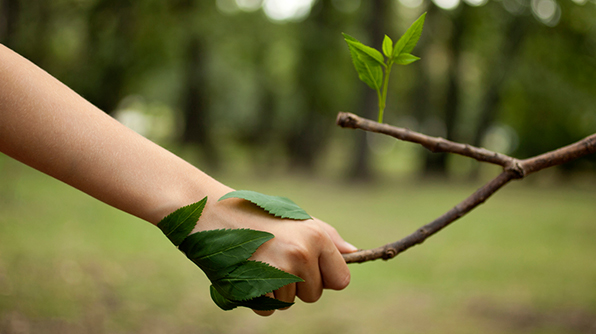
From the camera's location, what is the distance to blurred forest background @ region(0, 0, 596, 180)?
435 inches

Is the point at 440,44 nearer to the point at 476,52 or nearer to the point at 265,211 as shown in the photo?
the point at 476,52

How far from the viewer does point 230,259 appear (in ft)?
3.29

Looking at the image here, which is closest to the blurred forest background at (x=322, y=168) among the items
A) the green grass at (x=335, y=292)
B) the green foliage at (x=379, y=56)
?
the green grass at (x=335, y=292)

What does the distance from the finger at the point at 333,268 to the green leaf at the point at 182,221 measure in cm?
34

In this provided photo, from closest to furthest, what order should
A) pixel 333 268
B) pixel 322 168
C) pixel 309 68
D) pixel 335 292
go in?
pixel 333 268, pixel 335 292, pixel 309 68, pixel 322 168

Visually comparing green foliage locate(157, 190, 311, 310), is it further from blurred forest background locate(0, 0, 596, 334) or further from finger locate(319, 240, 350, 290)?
blurred forest background locate(0, 0, 596, 334)

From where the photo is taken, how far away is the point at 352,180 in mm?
13930

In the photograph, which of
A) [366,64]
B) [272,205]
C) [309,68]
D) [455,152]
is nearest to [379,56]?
[366,64]

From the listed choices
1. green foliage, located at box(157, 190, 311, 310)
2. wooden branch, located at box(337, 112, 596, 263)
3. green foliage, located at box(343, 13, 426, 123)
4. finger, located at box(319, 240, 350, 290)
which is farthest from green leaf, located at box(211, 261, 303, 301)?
green foliage, located at box(343, 13, 426, 123)

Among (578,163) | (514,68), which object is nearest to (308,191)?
(514,68)

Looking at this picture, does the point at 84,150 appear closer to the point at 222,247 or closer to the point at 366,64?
the point at 222,247

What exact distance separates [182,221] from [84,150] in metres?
0.31

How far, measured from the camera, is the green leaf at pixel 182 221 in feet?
3.38

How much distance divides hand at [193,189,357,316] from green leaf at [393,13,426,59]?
20.4 inches
